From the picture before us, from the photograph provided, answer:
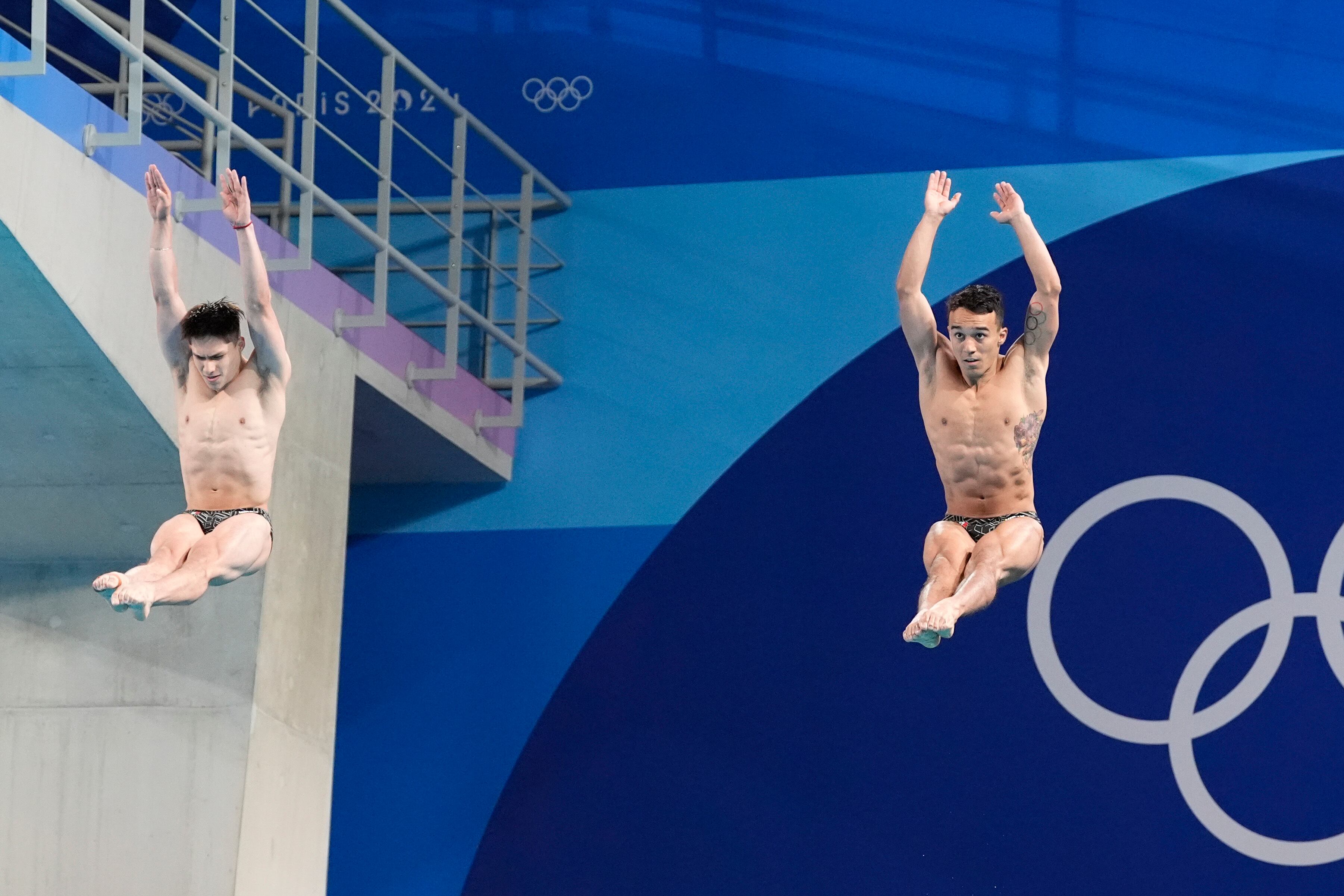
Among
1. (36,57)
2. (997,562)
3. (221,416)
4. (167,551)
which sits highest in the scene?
(36,57)

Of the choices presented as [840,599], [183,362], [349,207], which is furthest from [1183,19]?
[183,362]

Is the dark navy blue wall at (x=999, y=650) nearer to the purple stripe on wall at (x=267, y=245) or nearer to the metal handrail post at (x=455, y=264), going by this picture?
A: the purple stripe on wall at (x=267, y=245)

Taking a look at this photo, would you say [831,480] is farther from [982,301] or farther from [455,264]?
[982,301]

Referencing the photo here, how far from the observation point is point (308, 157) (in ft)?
26.9

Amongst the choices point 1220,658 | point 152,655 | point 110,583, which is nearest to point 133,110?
point 110,583

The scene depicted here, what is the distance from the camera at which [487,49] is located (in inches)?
418

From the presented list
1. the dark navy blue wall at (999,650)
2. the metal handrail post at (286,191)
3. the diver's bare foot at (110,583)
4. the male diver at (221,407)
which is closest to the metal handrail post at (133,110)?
the male diver at (221,407)

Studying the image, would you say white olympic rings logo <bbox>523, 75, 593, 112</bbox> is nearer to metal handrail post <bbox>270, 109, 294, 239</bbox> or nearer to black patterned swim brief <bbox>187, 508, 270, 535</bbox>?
metal handrail post <bbox>270, 109, 294, 239</bbox>

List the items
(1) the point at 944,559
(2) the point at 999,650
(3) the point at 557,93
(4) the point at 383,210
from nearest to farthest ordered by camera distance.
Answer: (1) the point at 944,559 < (4) the point at 383,210 < (2) the point at 999,650 < (3) the point at 557,93

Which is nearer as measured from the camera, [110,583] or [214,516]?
[110,583]

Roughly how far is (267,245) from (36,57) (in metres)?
1.99

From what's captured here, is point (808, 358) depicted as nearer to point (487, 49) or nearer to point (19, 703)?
point (487, 49)

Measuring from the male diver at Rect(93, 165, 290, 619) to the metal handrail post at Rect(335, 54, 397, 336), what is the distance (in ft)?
4.77

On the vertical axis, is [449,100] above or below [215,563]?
above
